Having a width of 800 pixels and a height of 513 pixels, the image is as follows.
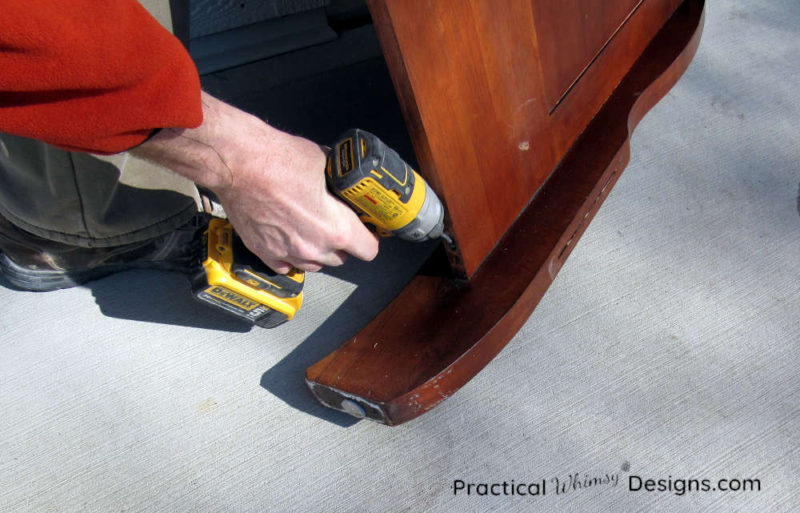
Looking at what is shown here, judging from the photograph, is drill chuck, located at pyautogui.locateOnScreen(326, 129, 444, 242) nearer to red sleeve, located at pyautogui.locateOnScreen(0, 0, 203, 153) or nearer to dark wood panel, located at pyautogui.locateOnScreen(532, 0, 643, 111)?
red sleeve, located at pyautogui.locateOnScreen(0, 0, 203, 153)

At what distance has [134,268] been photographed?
4.66 ft

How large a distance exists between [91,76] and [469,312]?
73 cm

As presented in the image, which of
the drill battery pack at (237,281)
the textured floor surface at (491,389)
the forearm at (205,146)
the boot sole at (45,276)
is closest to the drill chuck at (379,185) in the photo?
the forearm at (205,146)

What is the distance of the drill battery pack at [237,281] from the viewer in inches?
43.1

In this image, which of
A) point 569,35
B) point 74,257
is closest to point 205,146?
point 74,257

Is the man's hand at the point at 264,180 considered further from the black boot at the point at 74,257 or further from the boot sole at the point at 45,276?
the boot sole at the point at 45,276

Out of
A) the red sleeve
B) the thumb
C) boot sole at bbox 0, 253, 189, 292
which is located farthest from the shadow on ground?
the red sleeve

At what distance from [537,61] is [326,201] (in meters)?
0.54

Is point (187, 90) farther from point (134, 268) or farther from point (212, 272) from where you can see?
point (134, 268)

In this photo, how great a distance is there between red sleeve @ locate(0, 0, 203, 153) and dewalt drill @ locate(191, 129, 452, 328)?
0.23 m

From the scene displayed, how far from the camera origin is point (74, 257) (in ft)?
4.36

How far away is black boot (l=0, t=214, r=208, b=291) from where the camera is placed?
4.26 ft

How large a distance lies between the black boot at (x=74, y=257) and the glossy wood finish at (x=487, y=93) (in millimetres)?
608

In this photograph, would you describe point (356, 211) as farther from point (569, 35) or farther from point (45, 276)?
point (45, 276)
